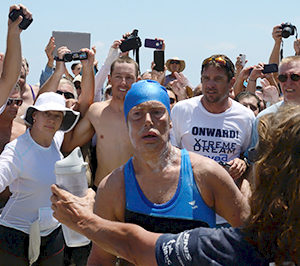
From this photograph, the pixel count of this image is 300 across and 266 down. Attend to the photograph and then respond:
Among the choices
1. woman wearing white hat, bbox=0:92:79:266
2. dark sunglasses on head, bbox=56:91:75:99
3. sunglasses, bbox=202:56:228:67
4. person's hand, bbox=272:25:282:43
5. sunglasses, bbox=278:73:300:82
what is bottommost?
woman wearing white hat, bbox=0:92:79:266

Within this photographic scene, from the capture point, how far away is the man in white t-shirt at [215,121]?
13.6ft

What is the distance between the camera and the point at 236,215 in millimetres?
2551

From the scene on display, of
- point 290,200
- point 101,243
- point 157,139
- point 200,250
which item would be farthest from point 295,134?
point 157,139

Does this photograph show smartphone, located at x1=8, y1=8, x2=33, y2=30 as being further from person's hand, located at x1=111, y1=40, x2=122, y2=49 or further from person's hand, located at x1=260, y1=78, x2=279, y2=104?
person's hand, located at x1=260, y1=78, x2=279, y2=104

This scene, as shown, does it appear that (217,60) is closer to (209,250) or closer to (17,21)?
(17,21)

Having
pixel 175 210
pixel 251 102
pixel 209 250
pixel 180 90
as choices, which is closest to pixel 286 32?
pixel 251 102

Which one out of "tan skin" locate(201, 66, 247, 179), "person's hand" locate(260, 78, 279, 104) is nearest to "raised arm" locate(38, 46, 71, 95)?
"tan skin" locate(201, 66, 247, 179)

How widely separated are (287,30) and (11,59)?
13.6 ft

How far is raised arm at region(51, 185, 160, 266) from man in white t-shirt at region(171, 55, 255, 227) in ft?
6.22

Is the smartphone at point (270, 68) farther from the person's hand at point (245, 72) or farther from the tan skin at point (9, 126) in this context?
the tan skin at point (9, 126)

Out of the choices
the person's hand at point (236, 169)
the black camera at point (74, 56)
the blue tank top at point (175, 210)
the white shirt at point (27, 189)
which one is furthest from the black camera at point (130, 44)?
the blue tank top at point (175, 210)

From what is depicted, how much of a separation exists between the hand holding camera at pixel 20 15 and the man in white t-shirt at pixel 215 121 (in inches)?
54.5

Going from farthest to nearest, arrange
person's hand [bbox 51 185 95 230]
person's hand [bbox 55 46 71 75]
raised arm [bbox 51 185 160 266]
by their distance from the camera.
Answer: person's hand [bbox 55 46 71 75], person's hand [bbox 51 185 95 230], raised arm [bbox 51 185 160 266]

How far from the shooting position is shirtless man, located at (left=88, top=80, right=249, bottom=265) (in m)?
2.48
